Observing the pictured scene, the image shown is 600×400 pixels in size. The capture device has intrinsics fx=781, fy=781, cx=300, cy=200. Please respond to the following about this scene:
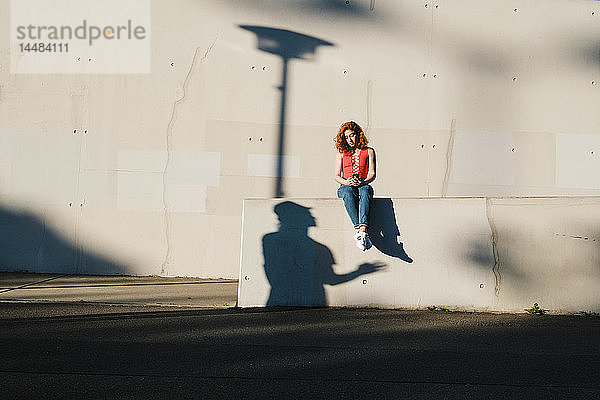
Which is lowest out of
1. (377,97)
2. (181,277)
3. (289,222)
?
(181,277)

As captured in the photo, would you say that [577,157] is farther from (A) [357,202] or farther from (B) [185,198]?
(B) [185,198]

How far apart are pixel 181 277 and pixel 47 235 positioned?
2.16 meters

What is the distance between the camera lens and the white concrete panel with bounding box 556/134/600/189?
470 inches

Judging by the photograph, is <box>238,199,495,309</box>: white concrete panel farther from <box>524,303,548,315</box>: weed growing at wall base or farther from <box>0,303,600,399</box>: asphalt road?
<box>524,303,548,315</box>: weed growing at wall base

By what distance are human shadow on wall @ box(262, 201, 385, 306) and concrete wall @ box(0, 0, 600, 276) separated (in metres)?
3.25

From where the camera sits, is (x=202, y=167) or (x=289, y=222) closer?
(x=289, y=222)

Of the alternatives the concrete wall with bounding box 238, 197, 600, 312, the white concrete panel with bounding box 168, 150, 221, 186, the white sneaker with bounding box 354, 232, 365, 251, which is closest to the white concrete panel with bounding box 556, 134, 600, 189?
the concrete wall with bounding box 238, 197, 600, 312

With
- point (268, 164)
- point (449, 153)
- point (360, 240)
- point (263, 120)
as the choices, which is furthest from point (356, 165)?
point (449, 153)

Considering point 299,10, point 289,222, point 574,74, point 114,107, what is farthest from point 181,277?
point 574,74

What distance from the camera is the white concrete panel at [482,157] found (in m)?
11.9

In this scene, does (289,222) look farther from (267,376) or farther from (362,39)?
(362,39)

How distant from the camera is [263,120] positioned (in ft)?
39.0

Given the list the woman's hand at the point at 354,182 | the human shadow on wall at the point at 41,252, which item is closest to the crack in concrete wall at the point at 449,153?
the woman's hand at the point at 354,182

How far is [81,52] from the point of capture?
11969 mm
